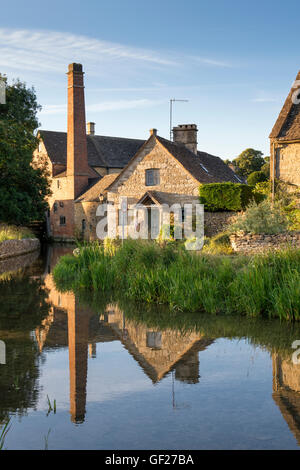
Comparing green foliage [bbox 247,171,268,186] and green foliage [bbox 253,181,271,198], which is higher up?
green foliage [bbox 247,171,268,186]

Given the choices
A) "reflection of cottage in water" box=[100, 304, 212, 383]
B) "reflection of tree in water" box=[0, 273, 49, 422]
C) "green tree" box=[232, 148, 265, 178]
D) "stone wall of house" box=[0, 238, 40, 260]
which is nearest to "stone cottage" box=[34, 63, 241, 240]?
"stone wall of house" box=[0, 238, 40, 260]

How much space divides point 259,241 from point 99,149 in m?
36.3

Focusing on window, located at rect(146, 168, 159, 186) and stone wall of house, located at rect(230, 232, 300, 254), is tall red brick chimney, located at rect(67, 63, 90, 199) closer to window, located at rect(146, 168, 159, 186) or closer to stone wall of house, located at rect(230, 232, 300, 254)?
window, located at rect(146, 168, 159, 186)

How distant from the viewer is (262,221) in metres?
20.2

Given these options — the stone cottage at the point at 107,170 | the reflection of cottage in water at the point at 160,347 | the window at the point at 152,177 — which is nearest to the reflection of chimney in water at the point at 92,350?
the reflection of cottage in water at the point at 160,347

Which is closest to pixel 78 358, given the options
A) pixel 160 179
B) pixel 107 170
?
pixel 160 179

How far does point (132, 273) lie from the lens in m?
14.6

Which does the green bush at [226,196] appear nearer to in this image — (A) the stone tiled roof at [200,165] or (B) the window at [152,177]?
(A) the stone tiled roof at [200,165]

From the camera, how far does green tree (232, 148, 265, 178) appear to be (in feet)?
231

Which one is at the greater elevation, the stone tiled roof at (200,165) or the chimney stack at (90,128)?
the chimney stack at (90,128)

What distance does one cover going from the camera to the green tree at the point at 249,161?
2771 inches

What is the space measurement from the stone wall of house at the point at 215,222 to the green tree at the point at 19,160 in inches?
558

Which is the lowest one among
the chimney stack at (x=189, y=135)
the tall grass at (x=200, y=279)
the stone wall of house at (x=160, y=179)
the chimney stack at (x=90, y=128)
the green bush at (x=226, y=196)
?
the tall grass at (x=200, y=279)

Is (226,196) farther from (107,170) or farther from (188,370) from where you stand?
(107,170)
